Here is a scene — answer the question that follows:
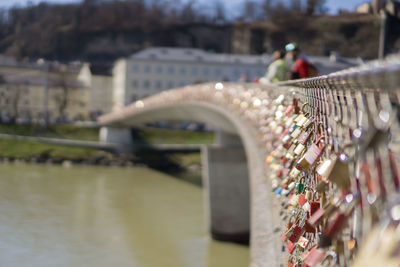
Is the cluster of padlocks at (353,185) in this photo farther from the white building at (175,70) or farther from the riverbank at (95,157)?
the white building at (175,70)

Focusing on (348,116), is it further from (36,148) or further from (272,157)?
(36,148)

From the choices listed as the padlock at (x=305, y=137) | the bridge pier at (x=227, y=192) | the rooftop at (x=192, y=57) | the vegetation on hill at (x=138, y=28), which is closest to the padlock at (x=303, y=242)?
the padlock at (x=305, y=137)

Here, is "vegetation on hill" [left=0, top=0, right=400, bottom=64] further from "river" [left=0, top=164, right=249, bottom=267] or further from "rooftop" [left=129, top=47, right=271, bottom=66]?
"river" [left=0, top=164, right=249, bottom=267]

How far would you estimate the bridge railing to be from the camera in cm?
138

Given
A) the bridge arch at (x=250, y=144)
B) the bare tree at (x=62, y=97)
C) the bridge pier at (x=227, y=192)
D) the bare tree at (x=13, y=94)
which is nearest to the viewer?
the bridge arch at (x=250, y=144)

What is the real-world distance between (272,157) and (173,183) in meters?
25.8

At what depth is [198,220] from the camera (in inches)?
803

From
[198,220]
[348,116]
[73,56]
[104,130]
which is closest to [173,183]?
[198,220]

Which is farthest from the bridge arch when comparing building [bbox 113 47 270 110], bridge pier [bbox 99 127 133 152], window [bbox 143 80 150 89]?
building [bbox 113 47 270 110]

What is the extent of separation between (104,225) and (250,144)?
36.2ft

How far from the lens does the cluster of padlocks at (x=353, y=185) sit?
136cm

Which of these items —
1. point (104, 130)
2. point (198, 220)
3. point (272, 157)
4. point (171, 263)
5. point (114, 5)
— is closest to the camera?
point (272, 157)

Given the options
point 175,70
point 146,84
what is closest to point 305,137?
point 146,84

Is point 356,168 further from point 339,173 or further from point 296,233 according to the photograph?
point 296,233
